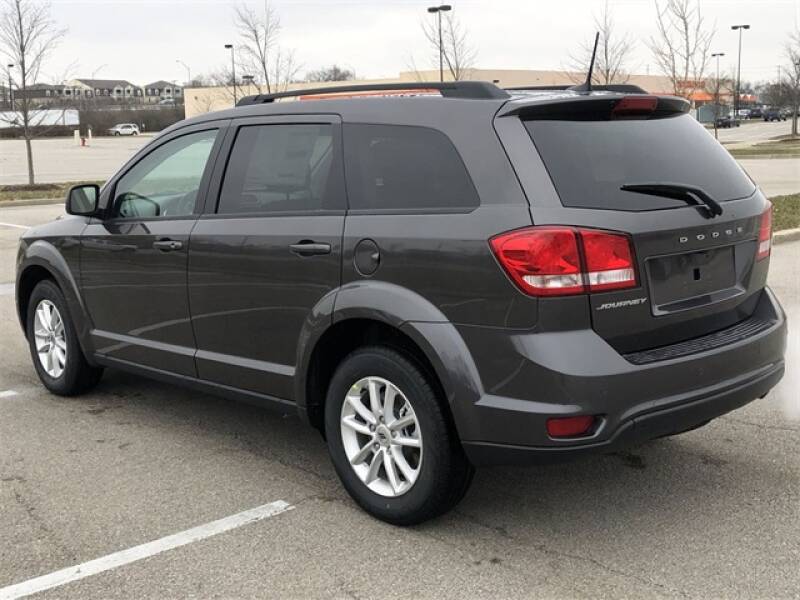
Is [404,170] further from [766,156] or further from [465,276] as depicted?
[766,156]

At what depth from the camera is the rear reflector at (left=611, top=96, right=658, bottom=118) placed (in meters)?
3.54

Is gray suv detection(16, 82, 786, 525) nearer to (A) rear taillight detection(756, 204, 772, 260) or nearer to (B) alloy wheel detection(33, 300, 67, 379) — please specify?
(A) rear taillight detection(756, 204, 772, 260)

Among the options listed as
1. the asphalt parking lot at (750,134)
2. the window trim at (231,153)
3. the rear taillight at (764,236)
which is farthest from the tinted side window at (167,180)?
the asphalt parking lot at (750,134)

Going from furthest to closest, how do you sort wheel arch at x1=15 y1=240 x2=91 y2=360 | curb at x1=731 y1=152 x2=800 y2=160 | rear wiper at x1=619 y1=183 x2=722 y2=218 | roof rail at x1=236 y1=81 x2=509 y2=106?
curb at x1=731 y1=152 x2=800 y2=160 → wheel arch at x1=15 y1=240 x2=91 y2=360 → roof rail at x1=236 y1=81 x2=509 y2=106 → rear wiper at x1=619 y1=183 x2=722 y2=218

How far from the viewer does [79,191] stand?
5152 millimetres

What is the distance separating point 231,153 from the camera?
4344 millimetres

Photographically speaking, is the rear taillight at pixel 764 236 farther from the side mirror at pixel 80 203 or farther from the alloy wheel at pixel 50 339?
the alloy wheel at pixel 50 339

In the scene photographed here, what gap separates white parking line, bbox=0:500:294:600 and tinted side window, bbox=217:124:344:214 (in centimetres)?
135

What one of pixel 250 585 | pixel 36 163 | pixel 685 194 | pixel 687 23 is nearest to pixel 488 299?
pixel 685 194

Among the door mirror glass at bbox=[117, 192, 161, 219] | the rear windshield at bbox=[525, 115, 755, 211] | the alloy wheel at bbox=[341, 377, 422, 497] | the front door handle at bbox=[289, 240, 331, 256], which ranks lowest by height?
the alloy wheel at bbox=[341, 377, 422, 497]

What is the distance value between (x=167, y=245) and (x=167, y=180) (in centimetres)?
53

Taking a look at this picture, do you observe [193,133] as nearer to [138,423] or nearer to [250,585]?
[138,423]

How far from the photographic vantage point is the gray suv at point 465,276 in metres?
3.13

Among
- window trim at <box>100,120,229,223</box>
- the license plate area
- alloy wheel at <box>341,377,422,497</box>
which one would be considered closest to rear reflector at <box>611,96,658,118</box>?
the license plate area
